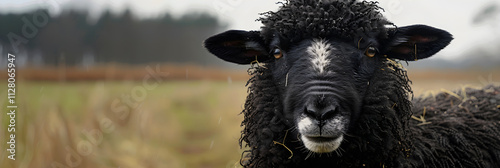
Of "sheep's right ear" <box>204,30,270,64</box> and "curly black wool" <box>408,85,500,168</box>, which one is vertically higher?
"sheep's right ear" <box>204,30,270,64</box>

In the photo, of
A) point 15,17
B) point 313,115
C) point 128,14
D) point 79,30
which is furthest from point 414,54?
point 128,14

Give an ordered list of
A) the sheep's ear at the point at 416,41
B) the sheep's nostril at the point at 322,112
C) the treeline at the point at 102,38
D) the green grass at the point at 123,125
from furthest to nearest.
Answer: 1. the green grass at the point at 123,125
2. the treeline at the point at 102,38
3. the sheep's ear at the point at 416,41
4. the sheep's nostril at the point at 322,112

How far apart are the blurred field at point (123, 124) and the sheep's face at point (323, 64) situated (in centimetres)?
139

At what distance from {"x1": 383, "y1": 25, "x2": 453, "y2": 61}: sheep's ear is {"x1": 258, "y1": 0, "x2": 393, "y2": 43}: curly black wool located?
17cm

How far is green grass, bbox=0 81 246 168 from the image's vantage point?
687 centimetres

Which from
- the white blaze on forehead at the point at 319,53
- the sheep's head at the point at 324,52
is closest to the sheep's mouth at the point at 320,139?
the sheep's head at the point at 324,52

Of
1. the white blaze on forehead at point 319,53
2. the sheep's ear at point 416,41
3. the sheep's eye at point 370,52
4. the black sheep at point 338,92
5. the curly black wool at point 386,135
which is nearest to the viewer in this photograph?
the black sheep at point 338,92

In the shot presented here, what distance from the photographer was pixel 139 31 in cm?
1042

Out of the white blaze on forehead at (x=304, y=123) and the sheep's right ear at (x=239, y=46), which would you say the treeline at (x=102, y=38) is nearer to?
the sheep's right ear at (x=239, y=46)

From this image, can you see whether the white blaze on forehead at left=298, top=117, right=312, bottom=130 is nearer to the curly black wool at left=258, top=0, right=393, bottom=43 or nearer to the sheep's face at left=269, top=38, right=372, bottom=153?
the sheep's face at left=269, top=38, right=372, bottom=153

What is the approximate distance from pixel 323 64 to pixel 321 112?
0.54 metres

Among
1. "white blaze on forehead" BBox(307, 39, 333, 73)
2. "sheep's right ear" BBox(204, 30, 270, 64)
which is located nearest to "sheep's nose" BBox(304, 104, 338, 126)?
"white blaze on forehead" BBox(307, 39, 333, 73)

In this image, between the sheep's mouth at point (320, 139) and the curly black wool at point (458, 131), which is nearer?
the sheep's mouth at point (320, 139)

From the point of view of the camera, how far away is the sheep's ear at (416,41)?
12.6 feet
